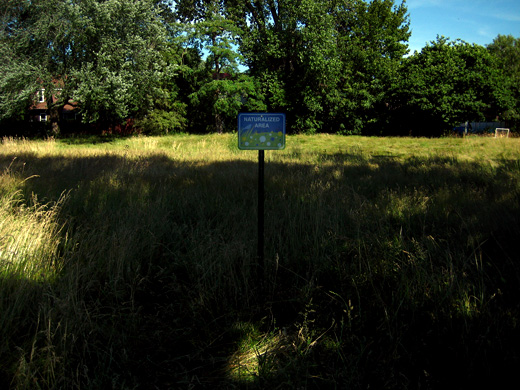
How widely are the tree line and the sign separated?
21.8 metres

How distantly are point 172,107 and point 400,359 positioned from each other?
31.9m

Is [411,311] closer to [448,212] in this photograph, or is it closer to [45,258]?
[448,212]

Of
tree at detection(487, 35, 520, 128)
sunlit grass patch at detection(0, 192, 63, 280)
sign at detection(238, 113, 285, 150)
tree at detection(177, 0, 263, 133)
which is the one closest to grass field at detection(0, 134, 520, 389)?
sunlit grass patch at detection(0, 192, 63, 280)

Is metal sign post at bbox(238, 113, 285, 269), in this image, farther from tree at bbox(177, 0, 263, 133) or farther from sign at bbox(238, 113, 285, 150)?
tree at bbox(177, 0, 263, 133)

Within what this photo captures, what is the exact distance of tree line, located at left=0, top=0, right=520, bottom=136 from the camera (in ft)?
74.6

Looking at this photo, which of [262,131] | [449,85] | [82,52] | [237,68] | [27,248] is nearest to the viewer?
[262,131]

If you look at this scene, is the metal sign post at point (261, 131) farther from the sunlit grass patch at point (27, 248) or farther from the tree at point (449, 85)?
the tree at point (449, 85)

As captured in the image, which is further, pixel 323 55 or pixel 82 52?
pixel 323 55

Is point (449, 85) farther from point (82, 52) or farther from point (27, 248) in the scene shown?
point (27, 248)

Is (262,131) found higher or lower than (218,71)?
lower

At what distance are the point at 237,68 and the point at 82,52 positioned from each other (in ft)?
37.4

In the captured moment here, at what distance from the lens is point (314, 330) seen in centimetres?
265

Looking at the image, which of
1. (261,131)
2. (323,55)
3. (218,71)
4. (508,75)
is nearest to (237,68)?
(218,71)

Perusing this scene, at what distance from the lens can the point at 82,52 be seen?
2402 centimetres
